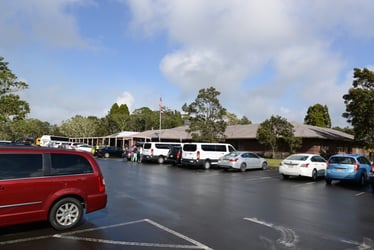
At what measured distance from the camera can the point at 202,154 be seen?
84.6 ft

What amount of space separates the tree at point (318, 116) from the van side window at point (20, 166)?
63.7 meters

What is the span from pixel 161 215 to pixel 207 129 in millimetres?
27566

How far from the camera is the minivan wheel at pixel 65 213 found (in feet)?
22.7

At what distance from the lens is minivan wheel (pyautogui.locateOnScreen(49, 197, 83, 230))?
22.7 ft

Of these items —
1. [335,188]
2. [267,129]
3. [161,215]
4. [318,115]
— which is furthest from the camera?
[318,115]

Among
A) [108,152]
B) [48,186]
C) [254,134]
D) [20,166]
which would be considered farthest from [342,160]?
[108,152]

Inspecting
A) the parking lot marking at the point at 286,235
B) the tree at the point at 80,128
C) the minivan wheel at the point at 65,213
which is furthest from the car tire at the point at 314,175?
the tree at the point at 80,128

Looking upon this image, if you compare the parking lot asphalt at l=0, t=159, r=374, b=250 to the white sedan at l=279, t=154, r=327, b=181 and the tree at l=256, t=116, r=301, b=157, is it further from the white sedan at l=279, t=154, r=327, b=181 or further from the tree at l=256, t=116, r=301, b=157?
the tree at l=256, t=116, r=301, b=157

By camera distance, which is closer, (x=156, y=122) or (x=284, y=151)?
(x=284, y=151)

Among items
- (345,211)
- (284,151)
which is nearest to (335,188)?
(345,211)

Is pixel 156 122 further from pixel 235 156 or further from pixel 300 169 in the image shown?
pixel 300 169

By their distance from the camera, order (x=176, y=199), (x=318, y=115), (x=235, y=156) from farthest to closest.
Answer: (x=318, y=115) → (x=235, y=156) → (x=176, y=199)

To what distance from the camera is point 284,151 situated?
3919 centimetres

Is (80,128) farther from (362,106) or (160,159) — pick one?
(362,106)
